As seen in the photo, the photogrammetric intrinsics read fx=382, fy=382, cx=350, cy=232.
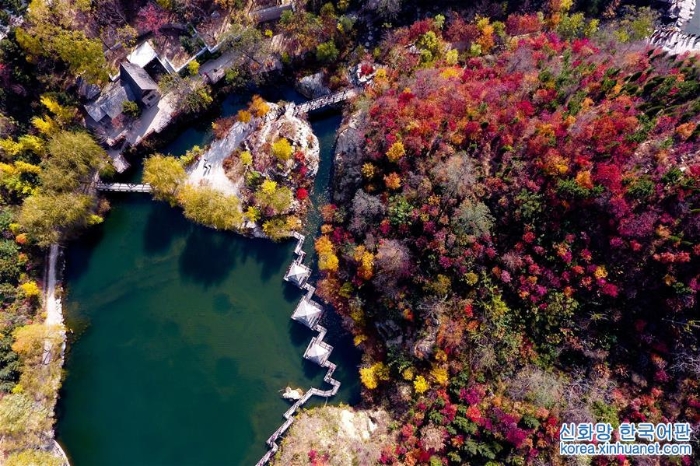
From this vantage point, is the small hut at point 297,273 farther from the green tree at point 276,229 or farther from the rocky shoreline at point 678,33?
the rocky shoreline at point 678,33

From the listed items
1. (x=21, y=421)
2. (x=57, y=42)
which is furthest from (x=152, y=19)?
(x=21, y=421)

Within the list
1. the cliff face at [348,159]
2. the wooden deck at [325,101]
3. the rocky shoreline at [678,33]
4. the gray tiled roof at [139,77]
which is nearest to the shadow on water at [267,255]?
the cliff face at [348,159]

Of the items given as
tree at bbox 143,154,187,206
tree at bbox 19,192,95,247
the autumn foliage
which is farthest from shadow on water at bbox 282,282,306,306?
tree at bbox 19,192,95,247

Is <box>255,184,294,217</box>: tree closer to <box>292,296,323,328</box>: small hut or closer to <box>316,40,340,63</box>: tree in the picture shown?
<box>292,296,323,328</box>: small hut

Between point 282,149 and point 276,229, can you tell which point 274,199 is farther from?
point 282,149

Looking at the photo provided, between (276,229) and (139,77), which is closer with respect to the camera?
(276,229)

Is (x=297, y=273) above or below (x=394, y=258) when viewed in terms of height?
below
